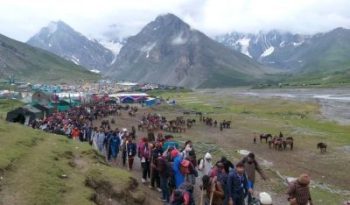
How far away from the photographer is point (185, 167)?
18.9m

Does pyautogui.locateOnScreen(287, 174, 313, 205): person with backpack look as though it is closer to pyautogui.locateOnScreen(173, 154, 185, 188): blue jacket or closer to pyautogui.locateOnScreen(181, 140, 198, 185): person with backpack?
pyautogui.locateOnScreen(181, 140, 198, 185): person with backpack

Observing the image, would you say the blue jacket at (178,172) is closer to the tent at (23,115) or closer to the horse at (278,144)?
the horse at (278,144)

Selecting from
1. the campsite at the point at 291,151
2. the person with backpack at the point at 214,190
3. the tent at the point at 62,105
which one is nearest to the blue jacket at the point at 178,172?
the campsite at the point at 291,151

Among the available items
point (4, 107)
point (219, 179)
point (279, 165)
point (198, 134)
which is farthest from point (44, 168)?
point (4, 107)

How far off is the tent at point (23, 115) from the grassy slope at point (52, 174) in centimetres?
3451

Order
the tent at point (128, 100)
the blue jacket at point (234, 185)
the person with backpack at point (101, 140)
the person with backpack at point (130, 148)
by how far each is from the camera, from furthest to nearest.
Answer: the tent at point (128, 100) < the person with backpack at point (101, 140) < the person with backpack at point (130, 148) < the blue jacket at point (234, 185)

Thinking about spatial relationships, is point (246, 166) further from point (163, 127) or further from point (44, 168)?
point (163, 127)

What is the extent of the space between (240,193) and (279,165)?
26172mm

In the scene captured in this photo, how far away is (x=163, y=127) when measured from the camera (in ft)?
244

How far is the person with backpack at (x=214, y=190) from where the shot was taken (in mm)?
15383

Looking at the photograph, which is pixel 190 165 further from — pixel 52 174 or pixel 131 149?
pixel 131 149

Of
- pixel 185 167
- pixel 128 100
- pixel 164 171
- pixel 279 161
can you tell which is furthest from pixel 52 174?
pixel 128 100

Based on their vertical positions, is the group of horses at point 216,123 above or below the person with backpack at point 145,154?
below

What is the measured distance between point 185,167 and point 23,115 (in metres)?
49.2
